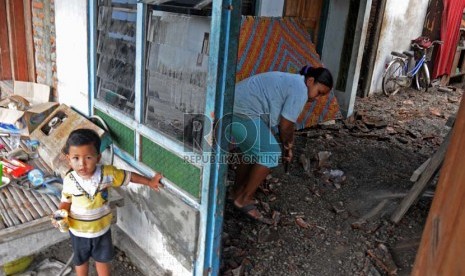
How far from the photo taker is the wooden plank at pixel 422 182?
408cm

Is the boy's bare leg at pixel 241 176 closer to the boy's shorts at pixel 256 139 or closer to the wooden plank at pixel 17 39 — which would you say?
the boy's shorts at pixel 256 139

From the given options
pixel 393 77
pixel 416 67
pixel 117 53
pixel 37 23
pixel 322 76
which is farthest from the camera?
pixel 416 67

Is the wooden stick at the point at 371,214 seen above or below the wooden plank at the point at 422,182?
below

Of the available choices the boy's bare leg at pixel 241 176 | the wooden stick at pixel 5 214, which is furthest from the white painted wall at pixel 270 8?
the wooden stick at pixel 5 214

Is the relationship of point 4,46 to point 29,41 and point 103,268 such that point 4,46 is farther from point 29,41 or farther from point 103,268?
point 103,268

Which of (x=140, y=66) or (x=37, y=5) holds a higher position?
(x=37, y=5)

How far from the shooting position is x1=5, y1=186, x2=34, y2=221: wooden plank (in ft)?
10.7

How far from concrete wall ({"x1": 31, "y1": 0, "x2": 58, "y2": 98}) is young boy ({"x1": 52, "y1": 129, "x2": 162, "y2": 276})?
202 centimetres

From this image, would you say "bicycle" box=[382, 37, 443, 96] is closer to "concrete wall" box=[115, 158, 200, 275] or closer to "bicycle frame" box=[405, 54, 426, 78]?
"bicycle frame" box=[405, 54, 426, 78]

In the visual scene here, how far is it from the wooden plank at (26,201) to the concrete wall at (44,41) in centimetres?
147

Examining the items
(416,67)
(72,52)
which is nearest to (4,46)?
(72,52)

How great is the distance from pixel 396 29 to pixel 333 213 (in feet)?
23.4

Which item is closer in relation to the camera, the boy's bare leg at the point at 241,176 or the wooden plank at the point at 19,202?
the wooden plank at the point at 19,202

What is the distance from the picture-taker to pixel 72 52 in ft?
13.2
